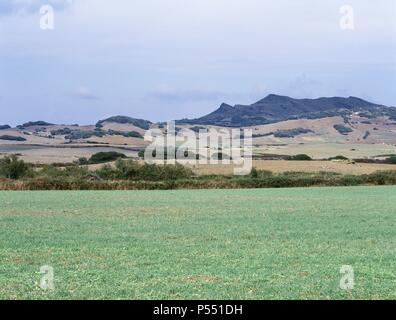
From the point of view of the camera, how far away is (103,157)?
98750 millimetres

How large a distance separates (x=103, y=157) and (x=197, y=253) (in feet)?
269

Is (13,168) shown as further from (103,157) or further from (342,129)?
(342,129)

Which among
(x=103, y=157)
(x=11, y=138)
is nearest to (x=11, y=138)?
(x=11, y=138)

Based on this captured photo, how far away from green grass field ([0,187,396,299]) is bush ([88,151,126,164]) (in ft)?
203

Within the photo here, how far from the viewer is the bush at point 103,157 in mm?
96231

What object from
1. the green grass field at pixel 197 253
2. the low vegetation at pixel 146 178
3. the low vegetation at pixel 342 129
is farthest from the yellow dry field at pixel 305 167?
the low vegetation at pixel 342 129

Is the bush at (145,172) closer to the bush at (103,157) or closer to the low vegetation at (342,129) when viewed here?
the bush at (103,157)

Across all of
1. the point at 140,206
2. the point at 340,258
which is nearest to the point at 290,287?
the point at 340,258

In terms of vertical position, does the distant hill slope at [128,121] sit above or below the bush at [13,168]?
above

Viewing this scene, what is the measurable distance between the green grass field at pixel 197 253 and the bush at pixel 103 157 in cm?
6184

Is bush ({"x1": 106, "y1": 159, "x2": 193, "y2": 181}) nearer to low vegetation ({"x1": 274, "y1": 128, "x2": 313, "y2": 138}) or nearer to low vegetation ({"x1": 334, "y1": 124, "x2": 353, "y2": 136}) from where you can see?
low vegetation ({"x1": 274, "y1": 128, "x2": 313, "y2": 138})

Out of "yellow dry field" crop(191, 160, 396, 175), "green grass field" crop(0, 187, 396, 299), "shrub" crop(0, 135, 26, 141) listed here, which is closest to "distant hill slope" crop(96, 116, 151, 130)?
"shrub" crop(0, 135, 26, 141)

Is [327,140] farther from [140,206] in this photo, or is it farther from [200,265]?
[200,265]
